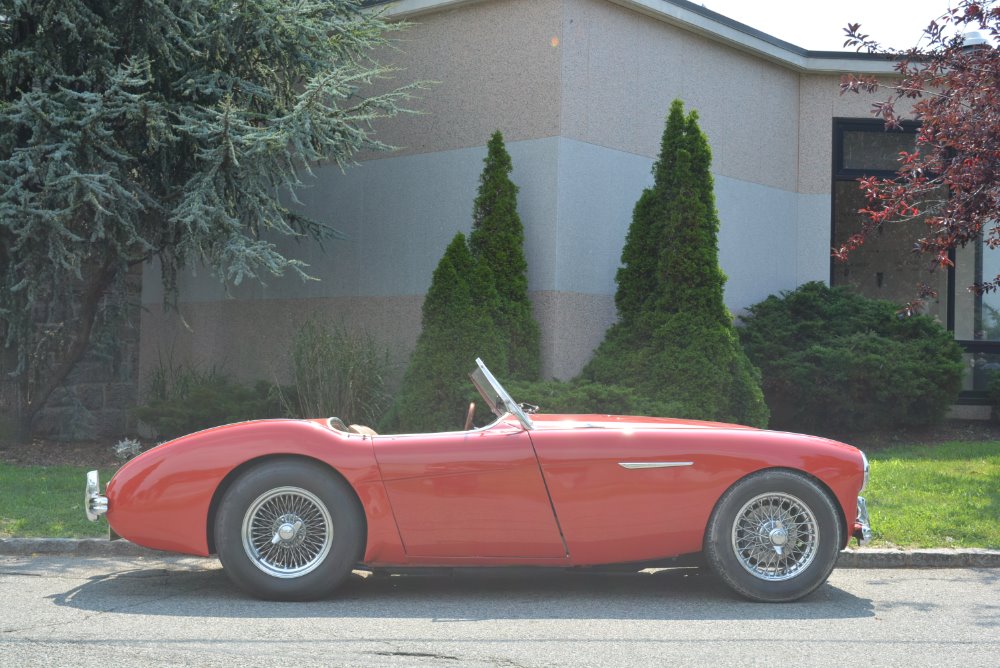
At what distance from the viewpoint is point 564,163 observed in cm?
1154

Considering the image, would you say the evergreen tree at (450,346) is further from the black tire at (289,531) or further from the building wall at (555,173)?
the black tire at (289,531)

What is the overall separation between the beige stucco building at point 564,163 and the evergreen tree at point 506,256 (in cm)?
31

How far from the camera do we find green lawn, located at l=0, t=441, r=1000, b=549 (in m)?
7.44

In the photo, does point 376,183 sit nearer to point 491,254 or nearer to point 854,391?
point 491,254

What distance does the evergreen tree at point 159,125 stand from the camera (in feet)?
34.3

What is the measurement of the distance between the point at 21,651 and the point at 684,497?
3.19m

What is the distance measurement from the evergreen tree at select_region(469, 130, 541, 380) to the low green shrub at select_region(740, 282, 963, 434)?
3118 millimetres

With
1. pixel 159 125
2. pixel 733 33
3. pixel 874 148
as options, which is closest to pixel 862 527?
pixel 159 125

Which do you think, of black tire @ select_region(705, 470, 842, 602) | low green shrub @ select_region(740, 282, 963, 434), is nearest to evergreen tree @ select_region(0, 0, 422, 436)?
low green shrub @ select_region(740, 282, 963, 434)

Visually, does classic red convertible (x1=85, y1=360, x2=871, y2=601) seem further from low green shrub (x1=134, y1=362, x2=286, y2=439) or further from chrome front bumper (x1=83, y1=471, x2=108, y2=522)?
low green shrub (x1=134, y1=362, x2=286, y2=439)

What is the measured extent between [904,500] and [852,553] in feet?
6.11

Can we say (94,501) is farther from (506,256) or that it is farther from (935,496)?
(935,496)

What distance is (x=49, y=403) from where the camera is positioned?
14.7m

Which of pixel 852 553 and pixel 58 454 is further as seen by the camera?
pixel 58 454
